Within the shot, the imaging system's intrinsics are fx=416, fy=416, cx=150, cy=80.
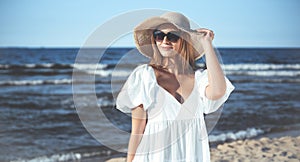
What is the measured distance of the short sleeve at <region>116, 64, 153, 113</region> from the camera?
1586 mm

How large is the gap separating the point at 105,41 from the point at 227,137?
16.9 ft

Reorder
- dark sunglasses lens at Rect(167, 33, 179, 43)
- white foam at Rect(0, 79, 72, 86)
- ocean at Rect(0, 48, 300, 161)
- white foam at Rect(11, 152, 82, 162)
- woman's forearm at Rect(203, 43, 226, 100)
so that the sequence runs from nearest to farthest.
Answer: woman's forearm at Rect(203, 43, 226, 100), dark sunglasses lens at Rect(167, 33, 179, 43), white foam at Rect(11, 152, 82, 162), ocean at Rect(0, 48, 300, 161), white foam at Rect(0, 79, 72, 86)

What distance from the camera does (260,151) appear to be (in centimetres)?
500

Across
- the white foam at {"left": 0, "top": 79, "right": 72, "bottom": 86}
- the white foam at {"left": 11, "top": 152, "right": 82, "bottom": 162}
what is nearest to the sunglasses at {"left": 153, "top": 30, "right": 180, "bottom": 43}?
the white foam at {"left": 11, "top": 152, "right": 82, "bottom": 162}

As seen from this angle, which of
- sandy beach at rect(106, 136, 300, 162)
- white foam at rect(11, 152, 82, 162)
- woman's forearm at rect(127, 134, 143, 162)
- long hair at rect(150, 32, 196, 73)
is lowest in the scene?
white foam at rect(11, 152, 82, 162)

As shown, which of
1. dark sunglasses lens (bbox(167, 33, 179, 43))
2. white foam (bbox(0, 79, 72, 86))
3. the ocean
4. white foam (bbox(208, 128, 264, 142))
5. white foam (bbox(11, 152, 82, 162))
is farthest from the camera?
white foam (bbox(0, 79, 72, 86))

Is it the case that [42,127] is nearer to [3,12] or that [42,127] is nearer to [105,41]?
[105,41]

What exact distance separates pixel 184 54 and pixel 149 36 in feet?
0.55

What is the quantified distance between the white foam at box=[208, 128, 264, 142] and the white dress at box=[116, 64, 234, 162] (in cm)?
457

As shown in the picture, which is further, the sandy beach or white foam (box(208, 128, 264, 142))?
white foam (box(208, 128, 264, 142))

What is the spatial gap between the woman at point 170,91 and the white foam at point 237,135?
461cm

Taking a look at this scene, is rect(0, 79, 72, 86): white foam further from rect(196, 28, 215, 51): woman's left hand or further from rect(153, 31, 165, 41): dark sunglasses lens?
rect(196, 28, 215, 51): woman's left hand

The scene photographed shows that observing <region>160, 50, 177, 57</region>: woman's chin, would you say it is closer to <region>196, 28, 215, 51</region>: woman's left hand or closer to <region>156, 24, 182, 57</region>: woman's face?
<region>156, 24, 182, 57</region>: woman's face

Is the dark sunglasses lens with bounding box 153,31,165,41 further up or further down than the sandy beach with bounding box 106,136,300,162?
further up
